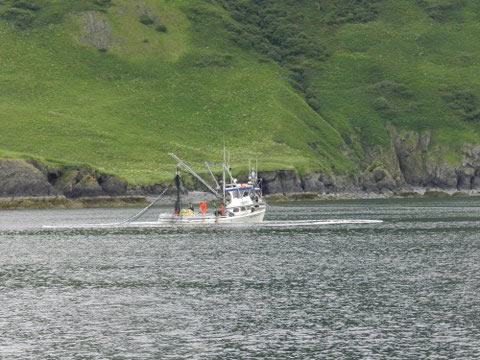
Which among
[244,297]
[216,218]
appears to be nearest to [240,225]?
[216,218]

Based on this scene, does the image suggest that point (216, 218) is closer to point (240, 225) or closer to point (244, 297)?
point (240, 225)

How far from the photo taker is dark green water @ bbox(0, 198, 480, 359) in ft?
186

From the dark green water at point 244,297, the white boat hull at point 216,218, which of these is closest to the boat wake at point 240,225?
the white boat hull at point 216,218

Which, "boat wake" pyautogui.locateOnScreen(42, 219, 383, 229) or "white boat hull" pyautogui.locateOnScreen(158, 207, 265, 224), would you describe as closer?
"boat wake" pyautogui.locateOnScreen(42, 219, 383, 229)

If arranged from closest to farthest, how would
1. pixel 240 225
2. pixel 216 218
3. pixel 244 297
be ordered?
pixel 244 297 → pixel 240 225 → pixel 216 218

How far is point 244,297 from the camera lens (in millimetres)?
73750

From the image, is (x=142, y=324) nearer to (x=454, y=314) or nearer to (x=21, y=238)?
(x=454, y=314)

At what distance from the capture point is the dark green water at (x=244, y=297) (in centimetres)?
5659

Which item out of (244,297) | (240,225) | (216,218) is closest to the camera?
(244,297)

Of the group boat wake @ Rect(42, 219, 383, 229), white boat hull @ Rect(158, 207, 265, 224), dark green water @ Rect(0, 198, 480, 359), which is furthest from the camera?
white boat hull @ Rect(158, 207, 265, 224)

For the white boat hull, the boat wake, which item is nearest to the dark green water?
the boat wake

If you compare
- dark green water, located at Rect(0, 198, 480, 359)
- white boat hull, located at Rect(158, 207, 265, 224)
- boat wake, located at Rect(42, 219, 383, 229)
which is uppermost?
white boat hull, located at Rect(158, 207, 265, 224)

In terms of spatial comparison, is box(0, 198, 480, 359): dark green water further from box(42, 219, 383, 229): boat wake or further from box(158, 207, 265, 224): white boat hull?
box(158, 207, 265, 224): white boat hull

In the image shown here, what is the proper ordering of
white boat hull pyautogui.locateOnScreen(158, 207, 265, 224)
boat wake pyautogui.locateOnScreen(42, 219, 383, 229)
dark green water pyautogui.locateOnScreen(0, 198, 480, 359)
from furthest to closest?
white boat hull pyautogui.locateOnScreen(158, 207, 265, 224) → boat wake pyautogui.locateOnScreen(42, 219, 383, 229) → dark green water pyautogui.locateOnScreen(0, 198, 480, 359)
